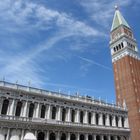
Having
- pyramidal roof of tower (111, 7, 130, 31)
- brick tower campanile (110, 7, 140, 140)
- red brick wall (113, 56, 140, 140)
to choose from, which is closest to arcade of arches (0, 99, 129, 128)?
red brick wall (113, 56, 140, 140)

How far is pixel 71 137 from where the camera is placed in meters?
42.0

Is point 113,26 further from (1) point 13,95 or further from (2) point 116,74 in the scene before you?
(1) point 13,95

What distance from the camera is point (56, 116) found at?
40.7 meters

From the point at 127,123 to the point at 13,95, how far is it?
31624 millimetres

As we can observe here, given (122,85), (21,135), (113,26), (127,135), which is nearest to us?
(21,135)

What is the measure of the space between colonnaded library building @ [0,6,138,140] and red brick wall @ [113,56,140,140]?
1011 mm

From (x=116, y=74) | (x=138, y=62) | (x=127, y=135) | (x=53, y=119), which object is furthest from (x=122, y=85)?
(x=53, y=119)

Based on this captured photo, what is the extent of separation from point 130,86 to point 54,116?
86.5ft

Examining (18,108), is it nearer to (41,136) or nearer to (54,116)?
(41,136)

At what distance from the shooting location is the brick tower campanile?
2151 inches

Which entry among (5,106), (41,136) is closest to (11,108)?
(5,106)

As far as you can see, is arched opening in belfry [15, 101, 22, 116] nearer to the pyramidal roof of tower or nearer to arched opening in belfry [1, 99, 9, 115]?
arched opening in belfry [1, 99, 9, 115]

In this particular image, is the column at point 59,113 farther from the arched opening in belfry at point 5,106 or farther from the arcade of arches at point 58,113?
the arched opening in belfry at point 5,106

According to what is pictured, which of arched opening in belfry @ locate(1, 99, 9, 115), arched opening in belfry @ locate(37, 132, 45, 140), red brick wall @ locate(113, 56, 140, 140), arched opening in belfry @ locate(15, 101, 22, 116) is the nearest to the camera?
arched opening in belfry @ locate(1, 99, 9, 115)
